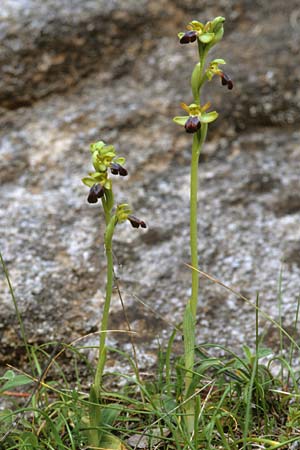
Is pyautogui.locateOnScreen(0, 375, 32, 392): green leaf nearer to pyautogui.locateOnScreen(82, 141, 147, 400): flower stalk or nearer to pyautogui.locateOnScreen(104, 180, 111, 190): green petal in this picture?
pyautogui.locateOnScreen(82, 141, 147, 400): flower stalk

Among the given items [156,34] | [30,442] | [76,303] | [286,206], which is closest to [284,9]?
[156,34]

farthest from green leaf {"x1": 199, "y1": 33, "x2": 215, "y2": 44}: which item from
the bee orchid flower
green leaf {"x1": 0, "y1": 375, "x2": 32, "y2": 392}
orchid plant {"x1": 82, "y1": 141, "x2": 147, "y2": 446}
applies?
green leaf {"x1": 0, "y1": 375, "x2": 32, "y2": 392}

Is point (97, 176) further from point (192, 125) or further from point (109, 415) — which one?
point (109, 415)

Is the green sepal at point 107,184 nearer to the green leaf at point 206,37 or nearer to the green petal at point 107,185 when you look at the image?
the green petal at point 107,185

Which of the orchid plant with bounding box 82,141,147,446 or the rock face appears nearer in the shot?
the orchid plant with bounding box 82,141,147,446

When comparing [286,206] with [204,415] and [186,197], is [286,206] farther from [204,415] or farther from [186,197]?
[204,415]

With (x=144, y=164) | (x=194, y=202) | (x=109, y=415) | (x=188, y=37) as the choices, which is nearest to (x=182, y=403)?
(x=109, y=415)

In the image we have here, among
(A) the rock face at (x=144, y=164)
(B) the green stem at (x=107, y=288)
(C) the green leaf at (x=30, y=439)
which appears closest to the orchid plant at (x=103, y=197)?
(B) the green stem at (x=107, y=288)

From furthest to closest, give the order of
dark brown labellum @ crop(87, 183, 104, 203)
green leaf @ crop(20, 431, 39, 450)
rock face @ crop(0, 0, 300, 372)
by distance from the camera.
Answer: rock face @ crop(0, 0, 300, 372)
green leaf @ crop(20, 431, 39, 450)
dark brown labellum @ crop(87, 183, 104, 203)
